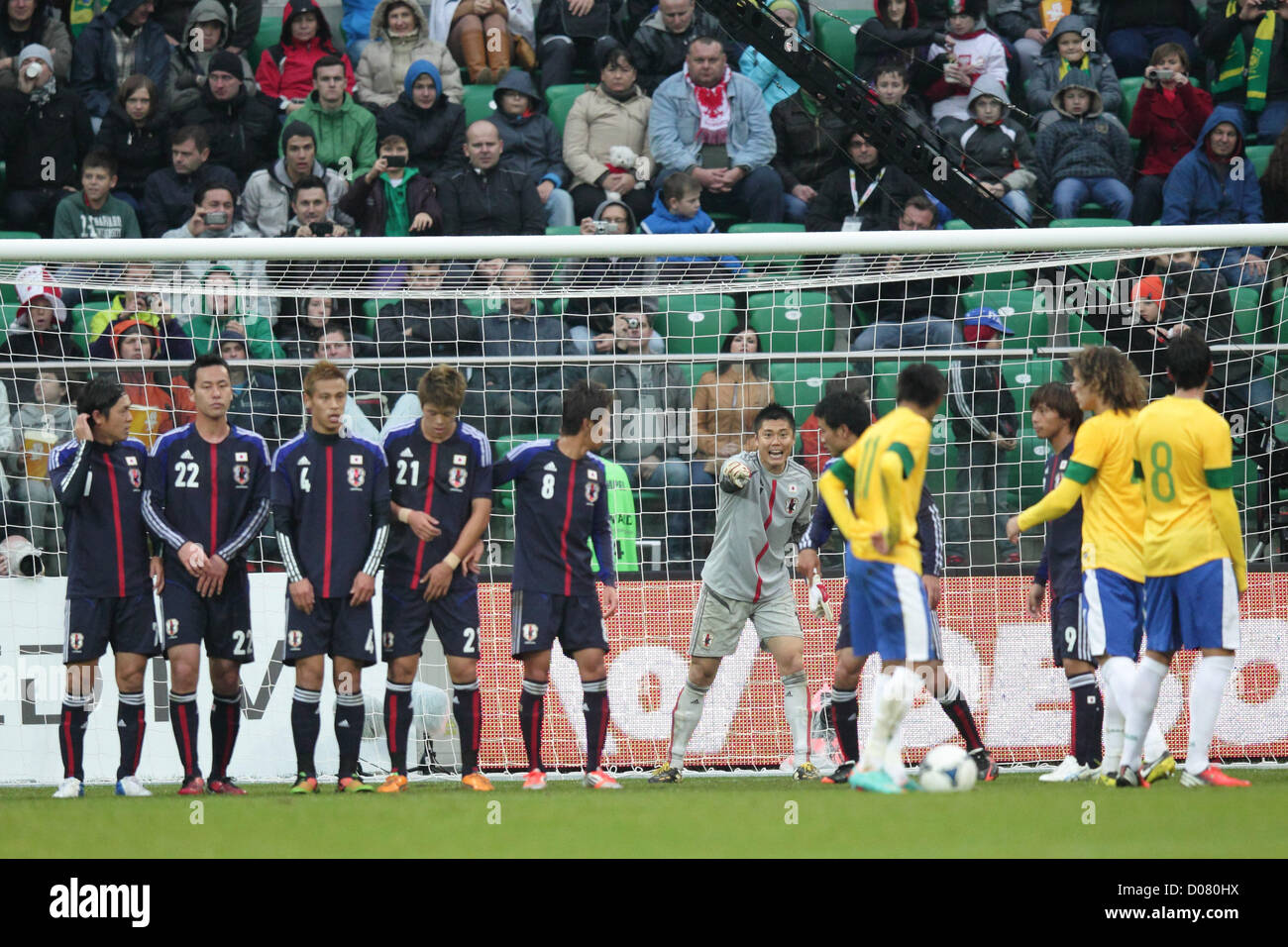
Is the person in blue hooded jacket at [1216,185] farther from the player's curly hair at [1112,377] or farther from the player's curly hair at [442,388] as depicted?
the player's curly hair at [442,388]

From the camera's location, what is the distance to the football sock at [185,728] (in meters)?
7.62

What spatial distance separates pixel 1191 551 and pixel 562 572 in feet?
10.1

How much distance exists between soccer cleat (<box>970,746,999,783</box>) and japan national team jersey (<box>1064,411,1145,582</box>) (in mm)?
1324

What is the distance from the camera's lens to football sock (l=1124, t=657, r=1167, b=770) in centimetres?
681

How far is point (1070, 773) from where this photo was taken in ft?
25.7

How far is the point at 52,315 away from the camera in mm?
9602

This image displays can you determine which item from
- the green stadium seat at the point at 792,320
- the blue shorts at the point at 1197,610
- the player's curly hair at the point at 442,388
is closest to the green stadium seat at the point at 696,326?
the green stadium seat at the point at 792,320

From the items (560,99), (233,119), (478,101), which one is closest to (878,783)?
(560,99)

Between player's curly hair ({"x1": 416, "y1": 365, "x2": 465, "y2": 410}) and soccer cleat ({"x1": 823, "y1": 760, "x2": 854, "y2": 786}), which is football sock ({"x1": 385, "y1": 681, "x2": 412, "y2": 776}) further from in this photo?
soccer cleat ({"x1": 823, "y1": 760, "x2": 854, "y2": 786})

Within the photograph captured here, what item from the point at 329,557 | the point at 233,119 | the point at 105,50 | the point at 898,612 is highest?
the point at 105,50

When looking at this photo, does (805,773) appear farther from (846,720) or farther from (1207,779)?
(1207,779)

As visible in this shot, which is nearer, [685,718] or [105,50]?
[685,718]

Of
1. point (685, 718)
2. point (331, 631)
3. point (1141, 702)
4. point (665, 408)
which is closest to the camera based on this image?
point (1141, 702)

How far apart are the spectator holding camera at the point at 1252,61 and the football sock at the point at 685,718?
8.12m
